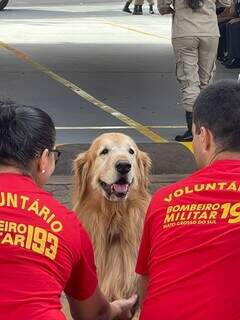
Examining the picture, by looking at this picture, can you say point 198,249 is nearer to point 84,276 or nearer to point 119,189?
point 84,276

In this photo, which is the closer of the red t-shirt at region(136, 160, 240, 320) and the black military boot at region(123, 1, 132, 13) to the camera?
the red t-shirt at region(136, 160, 240, 320)

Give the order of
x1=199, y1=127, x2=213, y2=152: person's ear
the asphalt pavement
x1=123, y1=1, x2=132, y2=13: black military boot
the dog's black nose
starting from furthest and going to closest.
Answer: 1. x1=123, y1=1, x2=132, y2=13: black military boot
2. the asphalt pavement
3. the dog's black nose
4. x1=199, y1=127, x2=213, y2=152: person's ear

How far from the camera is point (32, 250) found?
2787 mm

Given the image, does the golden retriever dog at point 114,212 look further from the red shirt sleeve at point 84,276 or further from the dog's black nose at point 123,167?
the red shirt sleeve at point 84,276

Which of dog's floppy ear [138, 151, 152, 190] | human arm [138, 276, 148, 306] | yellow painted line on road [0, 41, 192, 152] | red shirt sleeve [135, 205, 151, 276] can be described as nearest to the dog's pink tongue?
dog's floppy ear [138, 151, 152, 190]

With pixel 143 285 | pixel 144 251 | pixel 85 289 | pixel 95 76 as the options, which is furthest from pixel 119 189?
pixel 95 76

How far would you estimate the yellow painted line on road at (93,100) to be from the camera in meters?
9.78

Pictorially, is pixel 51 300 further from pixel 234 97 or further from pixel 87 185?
pixel 87 185

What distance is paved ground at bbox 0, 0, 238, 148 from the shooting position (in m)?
10.5

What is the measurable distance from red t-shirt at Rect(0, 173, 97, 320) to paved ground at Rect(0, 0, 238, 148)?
20.5 feet

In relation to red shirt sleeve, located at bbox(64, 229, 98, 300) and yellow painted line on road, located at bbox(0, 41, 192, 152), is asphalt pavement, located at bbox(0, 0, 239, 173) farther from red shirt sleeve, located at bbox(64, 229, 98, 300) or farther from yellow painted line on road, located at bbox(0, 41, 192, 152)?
red shirt sleeve, located at bbox(64, 229, 98, 300)

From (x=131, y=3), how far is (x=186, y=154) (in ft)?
84.4

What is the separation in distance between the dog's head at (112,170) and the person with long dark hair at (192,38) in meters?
3.88

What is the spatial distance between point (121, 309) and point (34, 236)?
1.06 m
